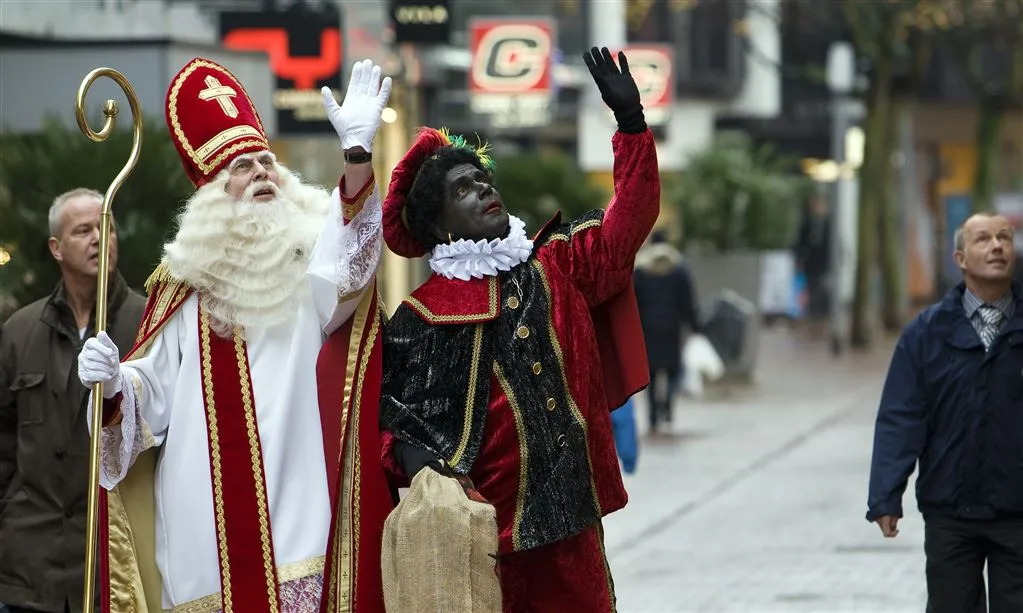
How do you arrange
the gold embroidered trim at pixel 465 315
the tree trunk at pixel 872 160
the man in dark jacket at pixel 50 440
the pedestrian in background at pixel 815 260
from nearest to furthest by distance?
the gold embroidered trim at pixel 465 315, the man in dark jacket at pixel 50 440, the tree trunk at pixel 872 160, the pedestrian in background at pixel 815 260

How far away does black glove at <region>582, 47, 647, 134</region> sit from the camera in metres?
4.96

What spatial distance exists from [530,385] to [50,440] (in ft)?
6.07

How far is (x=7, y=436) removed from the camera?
615 centimetres

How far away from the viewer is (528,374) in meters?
5.02

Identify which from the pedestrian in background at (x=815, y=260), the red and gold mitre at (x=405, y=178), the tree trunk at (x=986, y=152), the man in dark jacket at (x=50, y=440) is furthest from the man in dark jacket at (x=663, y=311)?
the pedestrian in background at (x=815, y=260)

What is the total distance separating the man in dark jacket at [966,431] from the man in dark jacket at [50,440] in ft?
8.69

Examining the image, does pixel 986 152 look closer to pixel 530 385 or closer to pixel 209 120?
pixel 209 120

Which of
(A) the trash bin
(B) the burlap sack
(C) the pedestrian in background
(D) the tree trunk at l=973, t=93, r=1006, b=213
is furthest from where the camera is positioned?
(C) the pedestrian in background

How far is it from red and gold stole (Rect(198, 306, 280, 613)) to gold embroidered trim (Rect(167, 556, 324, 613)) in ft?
0.09

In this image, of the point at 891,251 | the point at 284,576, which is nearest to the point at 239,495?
the point at 284,576

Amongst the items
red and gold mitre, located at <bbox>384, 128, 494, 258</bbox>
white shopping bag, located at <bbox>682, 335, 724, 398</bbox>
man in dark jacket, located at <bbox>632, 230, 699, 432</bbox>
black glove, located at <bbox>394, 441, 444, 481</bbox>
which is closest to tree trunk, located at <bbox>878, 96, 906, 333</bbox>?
white shopping bag, located at <bbox>682, 335, 724, 398</bbox>

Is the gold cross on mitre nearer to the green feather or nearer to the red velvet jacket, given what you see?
the green feather

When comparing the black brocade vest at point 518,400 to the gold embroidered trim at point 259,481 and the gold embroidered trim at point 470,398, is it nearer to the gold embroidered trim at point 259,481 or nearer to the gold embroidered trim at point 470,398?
the gold embroidered trim at point 470,398

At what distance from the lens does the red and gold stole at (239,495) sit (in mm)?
5203
